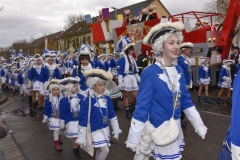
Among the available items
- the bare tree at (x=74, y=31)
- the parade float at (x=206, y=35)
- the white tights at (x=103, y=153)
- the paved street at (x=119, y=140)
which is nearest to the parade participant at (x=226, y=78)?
the paved street at (x=119, y=140)

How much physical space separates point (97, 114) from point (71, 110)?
3.49ft

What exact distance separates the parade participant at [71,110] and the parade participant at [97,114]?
903 millimetres

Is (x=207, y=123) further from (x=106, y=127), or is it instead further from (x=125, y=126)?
(x=106, y=127)

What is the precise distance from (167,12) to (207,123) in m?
48.8

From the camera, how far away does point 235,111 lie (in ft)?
4.91

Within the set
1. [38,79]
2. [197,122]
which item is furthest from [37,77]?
[197,122]

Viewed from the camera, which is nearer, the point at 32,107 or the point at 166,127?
the point at 166,127

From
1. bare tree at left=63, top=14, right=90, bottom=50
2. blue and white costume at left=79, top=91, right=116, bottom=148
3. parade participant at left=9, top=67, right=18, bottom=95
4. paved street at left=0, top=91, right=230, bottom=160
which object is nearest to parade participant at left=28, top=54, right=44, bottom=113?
paved street at left=0, top=91, right=230, bottom=160

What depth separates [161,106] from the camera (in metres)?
2.64

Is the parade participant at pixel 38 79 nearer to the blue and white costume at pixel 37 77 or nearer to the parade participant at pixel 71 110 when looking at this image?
the blue and white costume at pixel 37 77

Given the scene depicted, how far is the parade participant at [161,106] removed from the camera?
2520 millimetres

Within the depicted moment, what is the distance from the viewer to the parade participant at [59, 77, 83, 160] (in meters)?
4.58

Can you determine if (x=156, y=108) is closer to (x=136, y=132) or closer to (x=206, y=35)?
(x=136, y=132)

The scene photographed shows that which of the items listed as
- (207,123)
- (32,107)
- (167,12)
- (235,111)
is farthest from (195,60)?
(167,12)
